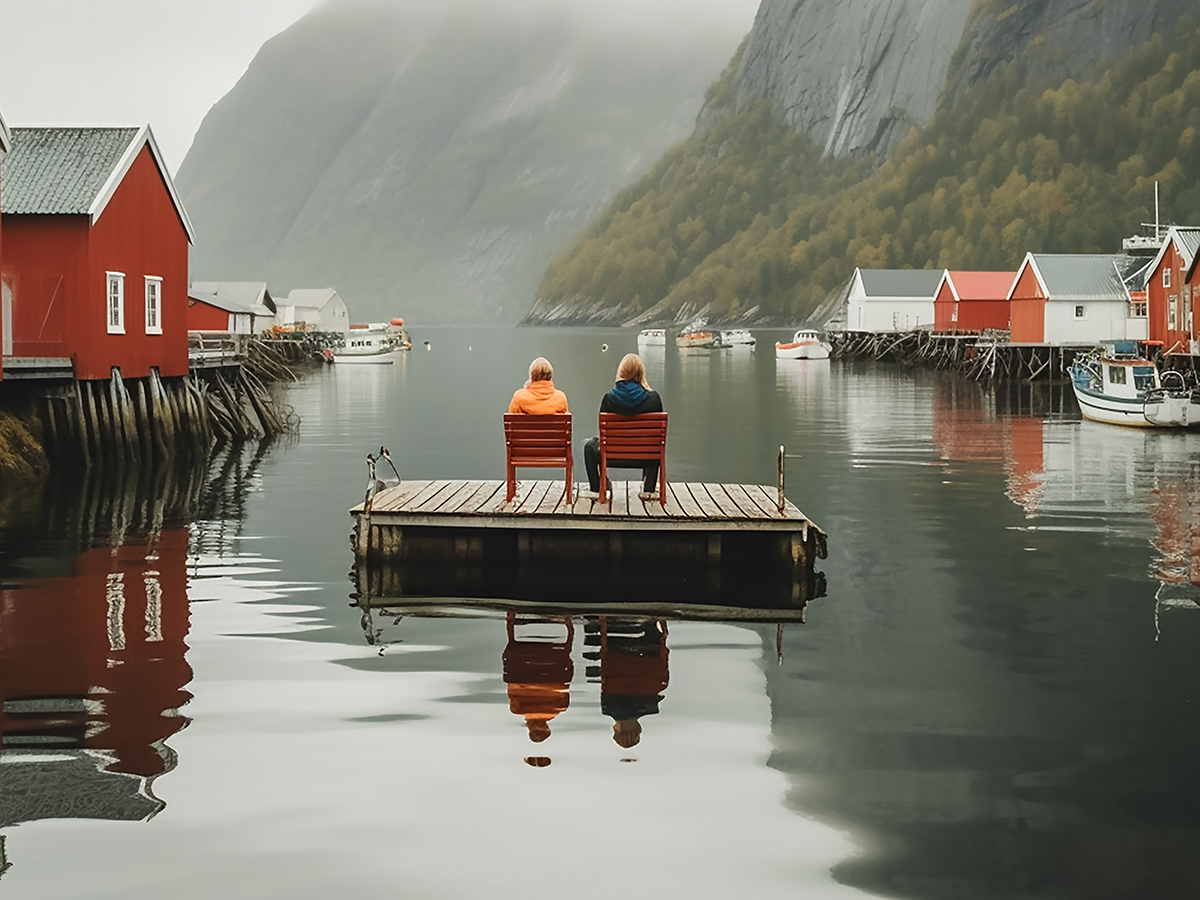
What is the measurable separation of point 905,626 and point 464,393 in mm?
63679

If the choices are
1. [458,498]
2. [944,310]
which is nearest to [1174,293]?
[944,310]

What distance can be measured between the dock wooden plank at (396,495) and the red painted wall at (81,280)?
15.1 m

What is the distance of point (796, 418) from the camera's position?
2079 inches

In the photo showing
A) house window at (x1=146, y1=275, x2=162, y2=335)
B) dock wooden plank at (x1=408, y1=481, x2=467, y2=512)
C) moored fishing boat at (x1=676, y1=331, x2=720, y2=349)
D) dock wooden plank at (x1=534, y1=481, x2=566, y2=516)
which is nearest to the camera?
dock wooden plank at (x1=534, y1=481, x2=566, y2=516)

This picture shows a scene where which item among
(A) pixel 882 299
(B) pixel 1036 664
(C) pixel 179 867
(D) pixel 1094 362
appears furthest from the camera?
(A) pixel 882 299

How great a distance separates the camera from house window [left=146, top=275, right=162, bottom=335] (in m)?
36.2

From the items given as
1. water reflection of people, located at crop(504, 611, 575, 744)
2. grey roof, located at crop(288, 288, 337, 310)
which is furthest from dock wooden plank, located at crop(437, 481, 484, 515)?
grey roof, located at crop(288, 288, 337, 310)

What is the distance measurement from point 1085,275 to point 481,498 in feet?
244

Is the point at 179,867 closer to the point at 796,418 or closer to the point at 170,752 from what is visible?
the point at 170,752

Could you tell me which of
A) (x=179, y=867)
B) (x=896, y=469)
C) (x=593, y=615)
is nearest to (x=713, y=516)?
(x=593, y=615)

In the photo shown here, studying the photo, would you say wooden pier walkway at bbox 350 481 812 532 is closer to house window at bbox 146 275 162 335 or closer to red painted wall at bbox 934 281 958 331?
house window at bbox 146 275 162 335

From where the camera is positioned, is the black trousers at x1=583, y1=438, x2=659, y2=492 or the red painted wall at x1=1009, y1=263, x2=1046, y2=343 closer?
the black trousers at x1=583, y1=438, x2=659, y2=492

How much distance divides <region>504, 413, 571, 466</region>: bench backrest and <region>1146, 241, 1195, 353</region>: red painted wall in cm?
5088

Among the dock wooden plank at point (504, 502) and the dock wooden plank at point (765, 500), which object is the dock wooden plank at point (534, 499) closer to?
the dock wooden plank at point (504, 502)
